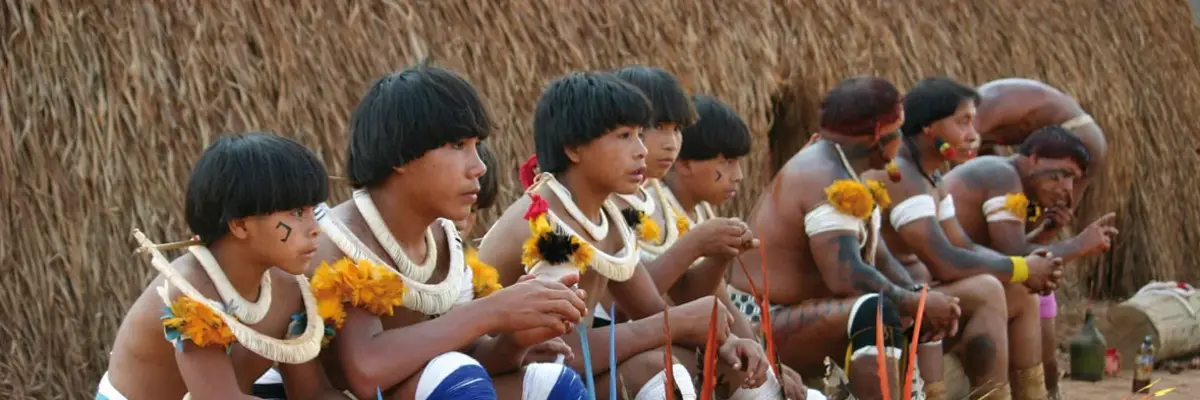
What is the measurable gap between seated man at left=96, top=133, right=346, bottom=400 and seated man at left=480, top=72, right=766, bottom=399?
72 centimetres

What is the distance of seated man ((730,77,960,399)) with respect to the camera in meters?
4.57

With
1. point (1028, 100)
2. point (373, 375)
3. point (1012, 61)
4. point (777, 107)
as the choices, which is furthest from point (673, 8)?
point (373, 375)

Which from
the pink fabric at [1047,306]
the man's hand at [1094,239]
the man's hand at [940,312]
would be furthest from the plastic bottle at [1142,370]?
the man's hand at [940,312]

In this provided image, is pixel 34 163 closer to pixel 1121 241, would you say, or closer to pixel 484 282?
pixel 484 282

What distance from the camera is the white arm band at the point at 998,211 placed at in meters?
5.78

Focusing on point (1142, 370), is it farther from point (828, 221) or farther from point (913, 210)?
point (828, 221)

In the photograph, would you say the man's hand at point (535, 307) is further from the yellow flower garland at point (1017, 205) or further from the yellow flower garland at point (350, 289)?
the yellow flower garland at point (1017, 205)

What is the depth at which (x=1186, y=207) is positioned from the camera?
32.2 ft

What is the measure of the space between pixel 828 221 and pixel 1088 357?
287cm

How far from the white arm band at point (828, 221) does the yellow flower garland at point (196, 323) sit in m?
2.39

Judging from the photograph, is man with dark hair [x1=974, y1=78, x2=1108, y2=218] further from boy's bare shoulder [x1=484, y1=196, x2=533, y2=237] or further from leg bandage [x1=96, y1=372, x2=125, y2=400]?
leg bandage [x1=96, y1=372, x2=125, y2=400]

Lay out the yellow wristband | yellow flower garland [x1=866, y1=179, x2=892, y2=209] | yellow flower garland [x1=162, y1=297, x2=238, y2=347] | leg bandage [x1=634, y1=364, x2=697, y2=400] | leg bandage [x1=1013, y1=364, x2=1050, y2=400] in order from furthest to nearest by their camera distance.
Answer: leg bandage [x1=1013, y1=364, x2=1050, y2=400], the yellow wristband, yellow flower garland [x1=866, y1=179, x2=892, y2=209], leg bandage [x1=634, y1=364, x2=697, y2=400], yellow flower garland [x1=162, y1=297, x2=238, y2=347]

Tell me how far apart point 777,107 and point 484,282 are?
13.8 feet

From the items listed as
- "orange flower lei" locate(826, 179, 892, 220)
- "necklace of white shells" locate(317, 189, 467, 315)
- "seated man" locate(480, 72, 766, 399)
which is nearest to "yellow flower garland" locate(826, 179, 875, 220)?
"orange flower lei" locate(826, 179, 892, 220)
